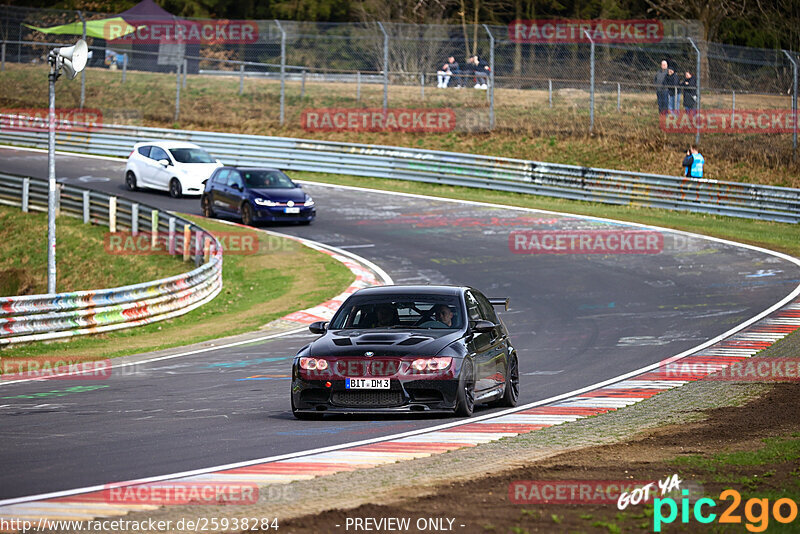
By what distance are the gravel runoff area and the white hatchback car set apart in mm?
24231

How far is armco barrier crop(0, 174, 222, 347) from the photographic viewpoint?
17938mm

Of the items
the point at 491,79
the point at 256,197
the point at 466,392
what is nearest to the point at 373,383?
the point at 466,392

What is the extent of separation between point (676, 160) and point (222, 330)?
20.5m

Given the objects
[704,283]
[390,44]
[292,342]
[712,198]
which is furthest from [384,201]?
[292,342]

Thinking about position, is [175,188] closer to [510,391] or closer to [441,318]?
A: [510,391]

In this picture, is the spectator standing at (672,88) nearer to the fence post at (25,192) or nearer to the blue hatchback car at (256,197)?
the blue hatchback car at (256,197)

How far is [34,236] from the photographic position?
30.1m

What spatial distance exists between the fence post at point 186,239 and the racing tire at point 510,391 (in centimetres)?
1494

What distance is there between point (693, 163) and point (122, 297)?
18261 mm

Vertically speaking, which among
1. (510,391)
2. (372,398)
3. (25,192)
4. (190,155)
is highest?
(190,155)

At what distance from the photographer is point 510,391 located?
1193 centimetres

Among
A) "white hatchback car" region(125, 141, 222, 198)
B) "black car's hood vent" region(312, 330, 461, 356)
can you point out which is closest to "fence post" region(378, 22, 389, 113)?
"white hatchback car" region(125, 141, 222, 198)

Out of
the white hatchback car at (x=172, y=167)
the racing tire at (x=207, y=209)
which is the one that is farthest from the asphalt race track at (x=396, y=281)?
the racing tire at (x=207, y=209)

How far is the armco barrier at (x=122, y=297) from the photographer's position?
17938 millimetres
